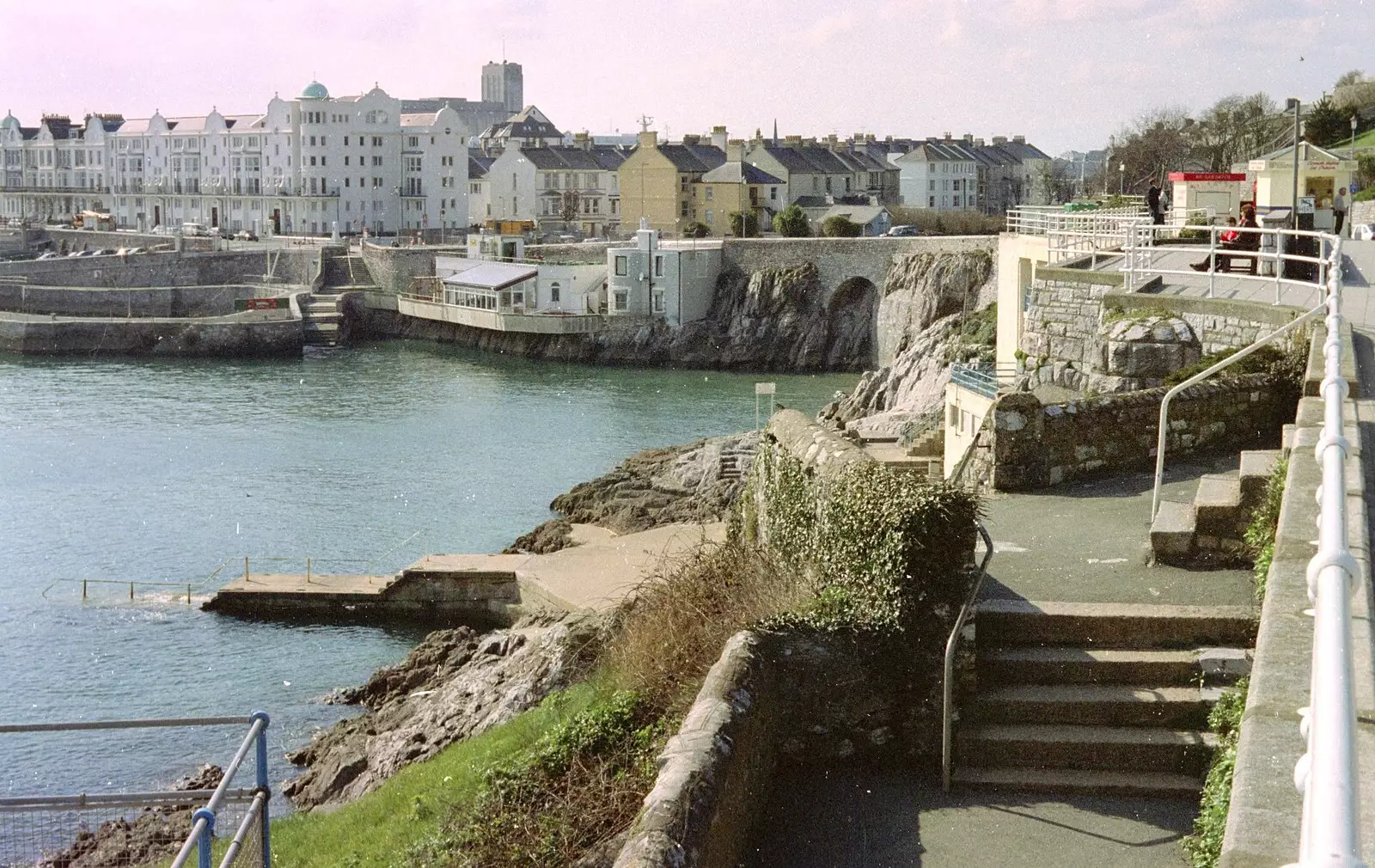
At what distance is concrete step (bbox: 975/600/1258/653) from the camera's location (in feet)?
28.3

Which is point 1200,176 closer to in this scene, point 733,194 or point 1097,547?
point 1097,547

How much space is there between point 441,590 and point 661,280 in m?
46.0

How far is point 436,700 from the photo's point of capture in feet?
63.4

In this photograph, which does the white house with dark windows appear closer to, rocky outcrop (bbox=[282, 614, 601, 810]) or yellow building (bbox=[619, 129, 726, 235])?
yellow building (bbox=[619, 129, 726, 235])

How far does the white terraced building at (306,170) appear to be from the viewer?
4112 inches

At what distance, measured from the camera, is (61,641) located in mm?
25656

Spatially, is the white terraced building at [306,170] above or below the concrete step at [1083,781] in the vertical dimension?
above

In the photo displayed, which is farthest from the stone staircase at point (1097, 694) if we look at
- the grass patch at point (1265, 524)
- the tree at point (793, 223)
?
the tree at point (793, 223)

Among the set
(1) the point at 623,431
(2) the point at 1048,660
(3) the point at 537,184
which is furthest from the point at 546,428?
(3) the point at 537,184

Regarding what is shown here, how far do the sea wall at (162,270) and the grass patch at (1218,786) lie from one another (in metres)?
83.6

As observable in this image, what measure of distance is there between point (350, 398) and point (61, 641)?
31273mm

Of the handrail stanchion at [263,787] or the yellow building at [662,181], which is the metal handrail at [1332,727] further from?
the yellow building at [662,181]

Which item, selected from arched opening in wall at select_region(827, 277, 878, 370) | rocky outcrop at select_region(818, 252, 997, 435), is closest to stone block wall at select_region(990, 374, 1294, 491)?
rocky outcrop at select_region(818, 252, 997, 435)

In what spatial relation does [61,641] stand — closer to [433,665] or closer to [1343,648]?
[433,665]
